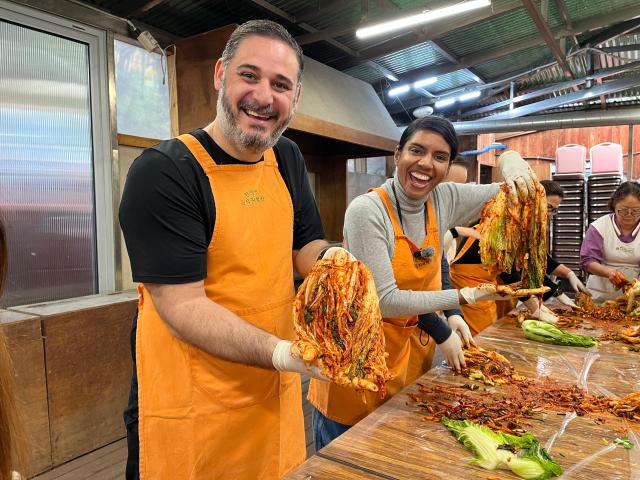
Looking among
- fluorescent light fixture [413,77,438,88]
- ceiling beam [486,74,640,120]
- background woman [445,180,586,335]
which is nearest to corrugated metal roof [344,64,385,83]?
fluorescent light fixture [413,77,438,88]

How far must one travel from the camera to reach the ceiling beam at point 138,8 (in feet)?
13.6

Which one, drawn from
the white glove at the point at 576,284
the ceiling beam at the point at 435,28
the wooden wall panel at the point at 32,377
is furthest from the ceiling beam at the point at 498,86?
the wooden wall panel at the point at 32,377

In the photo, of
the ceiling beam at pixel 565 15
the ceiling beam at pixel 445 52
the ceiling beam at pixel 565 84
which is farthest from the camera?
the ceiling beam at pixel 565 84

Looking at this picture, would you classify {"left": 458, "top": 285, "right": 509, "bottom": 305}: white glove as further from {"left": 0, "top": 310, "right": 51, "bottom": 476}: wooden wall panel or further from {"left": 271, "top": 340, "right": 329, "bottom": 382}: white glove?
{"left": 0, "top": 310, "right": 51, "bottom": 476}: wooden wall panel

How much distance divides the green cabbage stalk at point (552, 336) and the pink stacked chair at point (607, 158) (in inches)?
299

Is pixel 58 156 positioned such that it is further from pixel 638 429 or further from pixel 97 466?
pixel 638 429

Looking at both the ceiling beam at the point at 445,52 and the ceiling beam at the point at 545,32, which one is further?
the ceiling beam at the point at 445,52

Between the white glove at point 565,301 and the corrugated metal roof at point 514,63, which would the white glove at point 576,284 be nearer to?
the white glove at point 565,301

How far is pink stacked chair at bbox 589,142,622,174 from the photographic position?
9.11 m

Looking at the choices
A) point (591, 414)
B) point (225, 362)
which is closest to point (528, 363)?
point (591, 414)

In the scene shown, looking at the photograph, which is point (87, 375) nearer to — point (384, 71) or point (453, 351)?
point (453, 351)

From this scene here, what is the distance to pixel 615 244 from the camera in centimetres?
484

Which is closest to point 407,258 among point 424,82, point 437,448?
point 437,448

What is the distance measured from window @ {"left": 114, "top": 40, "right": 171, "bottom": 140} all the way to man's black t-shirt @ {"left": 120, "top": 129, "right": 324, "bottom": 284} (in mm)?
3259
